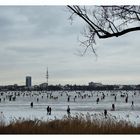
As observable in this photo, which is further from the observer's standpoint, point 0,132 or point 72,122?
point 72,122
